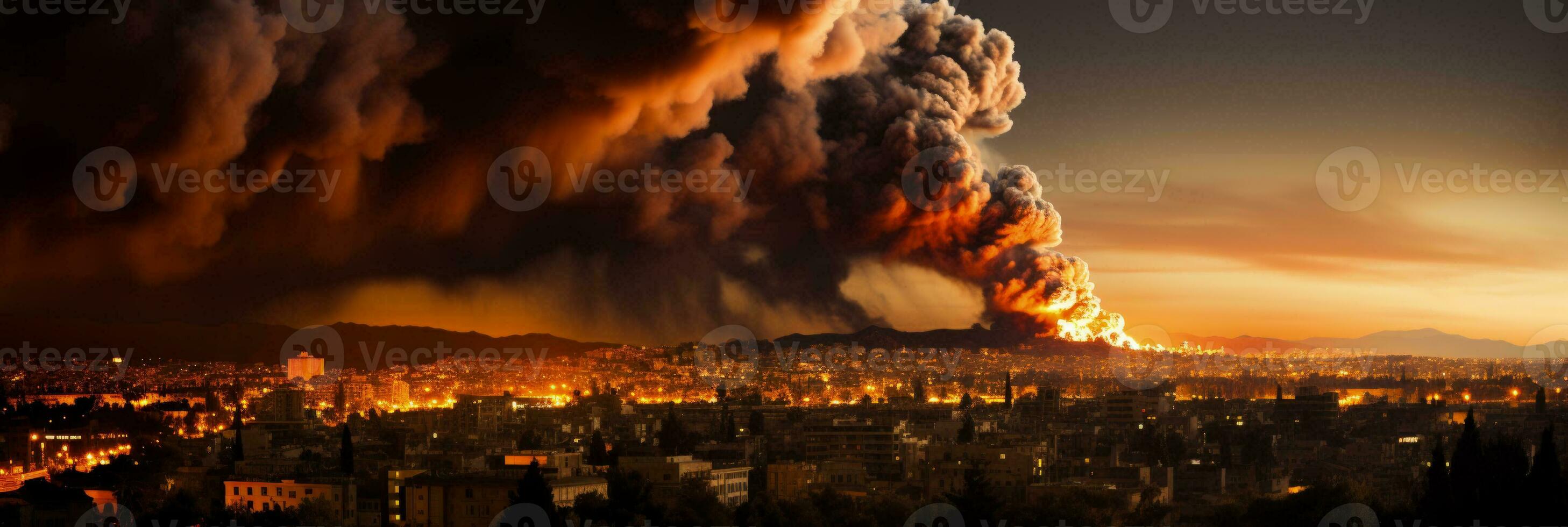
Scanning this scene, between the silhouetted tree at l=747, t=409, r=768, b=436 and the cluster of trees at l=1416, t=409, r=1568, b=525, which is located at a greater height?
the silhouetted tree at l=747, t=409, r=768, b=436

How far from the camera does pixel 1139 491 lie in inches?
1882

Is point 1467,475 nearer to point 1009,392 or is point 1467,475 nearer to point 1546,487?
point 1546,487

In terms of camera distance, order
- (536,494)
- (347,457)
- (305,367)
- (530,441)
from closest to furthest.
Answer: (536,494), (347,457), (530,441), (305,367)

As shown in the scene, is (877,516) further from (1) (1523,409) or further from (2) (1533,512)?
(1) (1523,409)

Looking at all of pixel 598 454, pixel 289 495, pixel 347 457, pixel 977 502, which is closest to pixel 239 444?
pixel 347 457

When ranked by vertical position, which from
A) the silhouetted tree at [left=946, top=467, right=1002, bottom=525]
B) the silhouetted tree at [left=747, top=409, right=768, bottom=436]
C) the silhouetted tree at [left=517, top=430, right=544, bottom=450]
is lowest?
the silhouetted tree at [left=946, top=467, right=1002, bottom=525]

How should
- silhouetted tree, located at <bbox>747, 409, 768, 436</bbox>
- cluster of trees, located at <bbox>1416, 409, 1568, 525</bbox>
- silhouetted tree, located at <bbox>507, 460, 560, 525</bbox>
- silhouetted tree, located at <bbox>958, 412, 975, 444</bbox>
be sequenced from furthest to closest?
silhouetted tree, located at <bbox>747, 409, 768, 436</bbox>, silhouetted tree, located at <bbox>958, 412, 975, 444</bbox>, silhouetted tree, located at <bbox>507, 460, 560, 525</bbox>, cluster of trees, located at <bbox>1416, 409, 1568, 525</bbox>

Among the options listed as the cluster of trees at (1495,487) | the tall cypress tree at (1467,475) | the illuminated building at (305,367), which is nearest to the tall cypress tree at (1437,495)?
the cluster of trees at (1495,487)

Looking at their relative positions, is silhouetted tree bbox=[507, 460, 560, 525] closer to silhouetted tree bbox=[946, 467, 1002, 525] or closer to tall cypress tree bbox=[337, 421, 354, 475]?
silhouetted tree bbox=[946, 467, 1002, 525]

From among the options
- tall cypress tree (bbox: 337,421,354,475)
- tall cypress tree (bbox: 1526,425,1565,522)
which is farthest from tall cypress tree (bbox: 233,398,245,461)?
tall cypress tree (bbox: 1526,425,1565,522)

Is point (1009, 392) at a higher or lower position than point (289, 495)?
higher

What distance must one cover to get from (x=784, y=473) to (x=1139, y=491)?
9.40 metres

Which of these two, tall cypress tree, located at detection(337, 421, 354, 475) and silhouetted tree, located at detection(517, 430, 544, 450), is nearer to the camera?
tall cypress tree, located at detection(337, 421, 354, 475)

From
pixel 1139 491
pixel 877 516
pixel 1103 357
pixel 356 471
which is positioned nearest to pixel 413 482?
pixel 356 471
